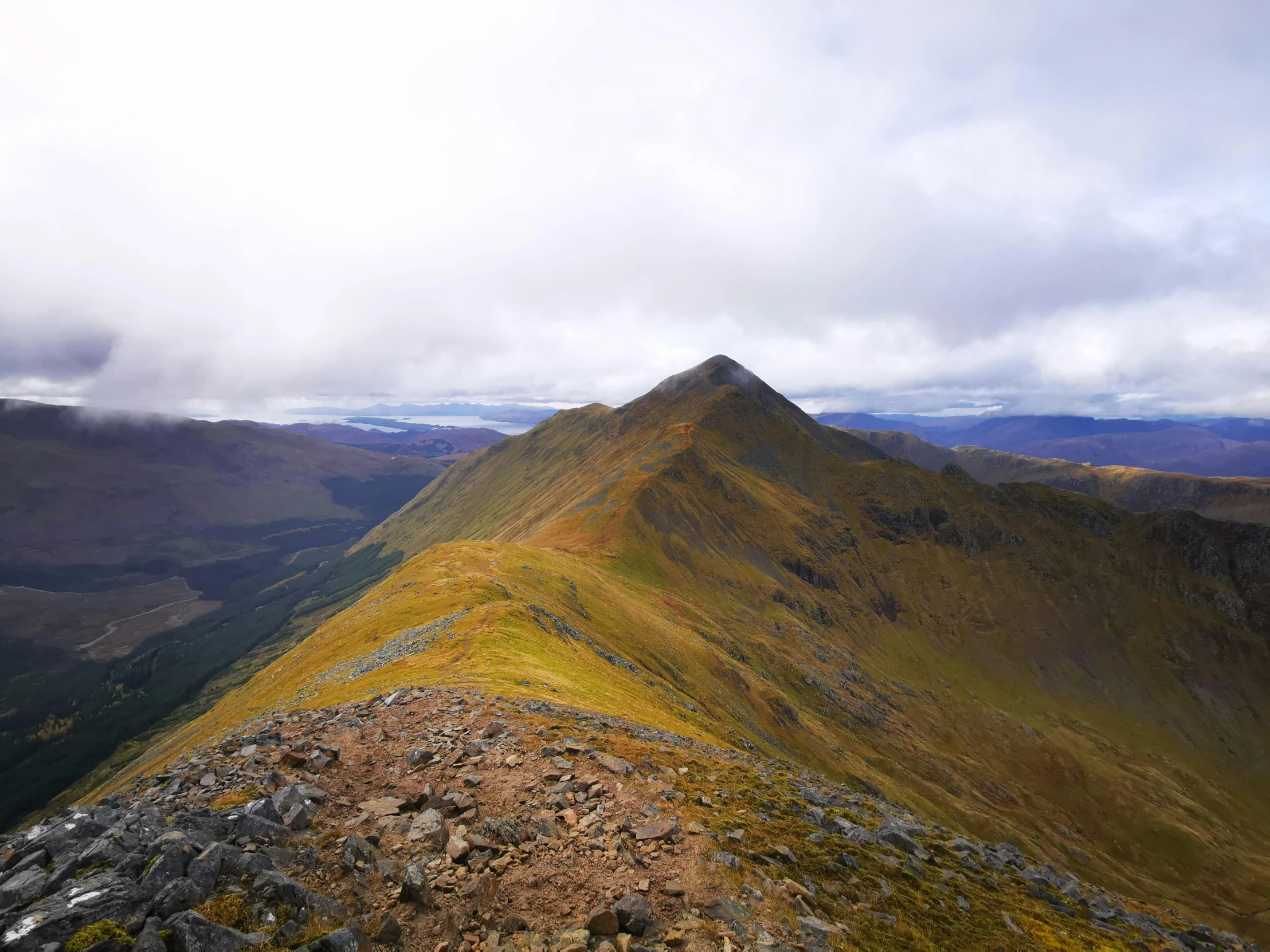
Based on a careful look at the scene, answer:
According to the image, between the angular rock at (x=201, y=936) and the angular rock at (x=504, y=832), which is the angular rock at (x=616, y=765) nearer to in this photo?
the angular rock at (x=504, y=832)

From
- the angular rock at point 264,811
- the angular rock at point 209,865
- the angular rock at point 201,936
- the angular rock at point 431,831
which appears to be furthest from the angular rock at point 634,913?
the angular rock at point 264,811

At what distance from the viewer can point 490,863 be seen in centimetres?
1440

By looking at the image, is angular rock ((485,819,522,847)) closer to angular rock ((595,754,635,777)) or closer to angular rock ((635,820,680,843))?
angular rock ((635,820,680,843))

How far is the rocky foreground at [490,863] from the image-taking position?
1123 cm

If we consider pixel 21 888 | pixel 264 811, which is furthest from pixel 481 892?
pixel 21 888

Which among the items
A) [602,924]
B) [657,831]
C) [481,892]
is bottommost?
[657,831]

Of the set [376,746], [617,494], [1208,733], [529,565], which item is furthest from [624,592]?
[1208,733]

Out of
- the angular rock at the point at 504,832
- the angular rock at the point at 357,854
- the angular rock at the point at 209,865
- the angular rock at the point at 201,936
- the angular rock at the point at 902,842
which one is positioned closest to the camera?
the angular rock at the point at 201,936

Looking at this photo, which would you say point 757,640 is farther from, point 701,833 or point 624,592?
point 701,833

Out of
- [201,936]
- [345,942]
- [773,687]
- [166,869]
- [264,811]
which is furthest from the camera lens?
[773,687]

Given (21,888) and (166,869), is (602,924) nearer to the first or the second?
(166,869)

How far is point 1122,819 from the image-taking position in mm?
132625

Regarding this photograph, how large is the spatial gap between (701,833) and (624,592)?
87.3 meters

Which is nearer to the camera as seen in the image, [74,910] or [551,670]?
[74,910]
